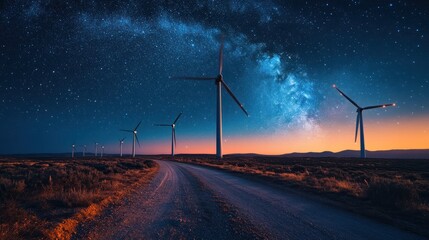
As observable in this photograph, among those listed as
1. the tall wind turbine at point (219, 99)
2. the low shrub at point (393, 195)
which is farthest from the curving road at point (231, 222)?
the tall wind turbine at point (219, 99)

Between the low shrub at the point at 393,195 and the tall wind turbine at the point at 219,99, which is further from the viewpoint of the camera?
the tall wind turbine at the point at 219,99

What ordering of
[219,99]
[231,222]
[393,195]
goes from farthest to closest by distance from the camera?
[219,99], [393,195], [231,222]

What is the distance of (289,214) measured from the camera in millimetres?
10766

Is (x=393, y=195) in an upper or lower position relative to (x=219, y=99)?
lower

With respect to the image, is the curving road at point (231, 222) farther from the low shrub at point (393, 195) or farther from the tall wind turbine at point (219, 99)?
the tall wind turbine at point (219, 99)

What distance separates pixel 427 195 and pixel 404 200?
5.81 meters

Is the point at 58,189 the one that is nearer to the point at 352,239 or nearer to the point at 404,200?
the point at 352,239

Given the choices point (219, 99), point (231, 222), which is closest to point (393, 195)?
point (231, 222)

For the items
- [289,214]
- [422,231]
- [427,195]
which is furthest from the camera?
[427,195]

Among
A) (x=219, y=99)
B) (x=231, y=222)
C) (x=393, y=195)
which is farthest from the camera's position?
(x=219, y=99)

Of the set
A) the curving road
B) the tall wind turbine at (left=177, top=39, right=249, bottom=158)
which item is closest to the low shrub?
A: the curving road

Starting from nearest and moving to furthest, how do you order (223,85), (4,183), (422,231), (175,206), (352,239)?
1. (352,239)
2. (422,231)
3. (175,206)
4. (4,183)
5. (223,85)

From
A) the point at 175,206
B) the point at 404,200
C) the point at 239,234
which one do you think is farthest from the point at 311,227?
the point at 404,200

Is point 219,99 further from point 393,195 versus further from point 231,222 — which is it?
point 231,222
